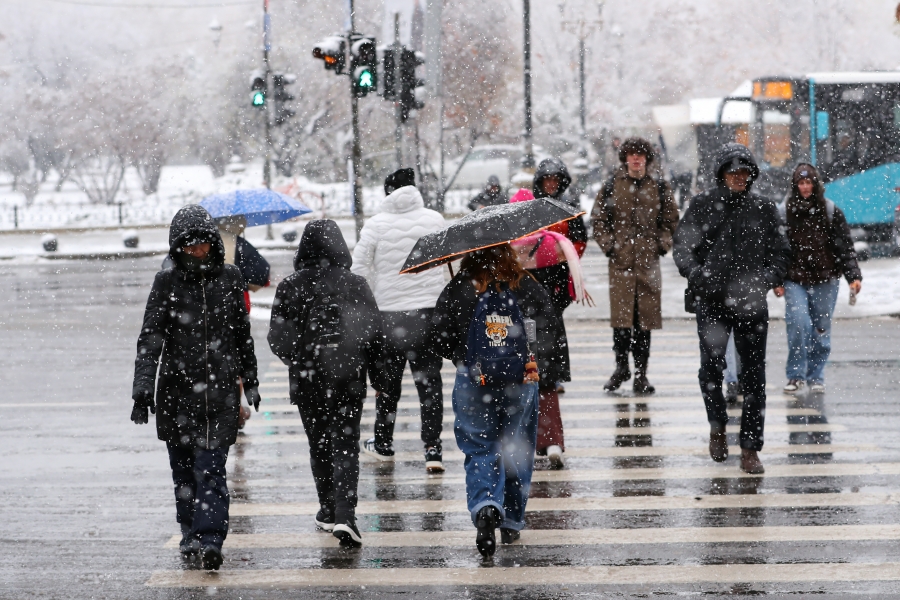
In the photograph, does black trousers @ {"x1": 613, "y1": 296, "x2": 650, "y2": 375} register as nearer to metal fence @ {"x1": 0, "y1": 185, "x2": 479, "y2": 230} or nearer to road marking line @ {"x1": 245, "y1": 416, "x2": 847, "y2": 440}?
road marking line @ {"x1": 245, "y1": 416, "x2": 847, "y2": 440}

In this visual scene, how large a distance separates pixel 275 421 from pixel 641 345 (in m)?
3.06

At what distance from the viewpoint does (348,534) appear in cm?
589

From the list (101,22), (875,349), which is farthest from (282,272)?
(101,22)

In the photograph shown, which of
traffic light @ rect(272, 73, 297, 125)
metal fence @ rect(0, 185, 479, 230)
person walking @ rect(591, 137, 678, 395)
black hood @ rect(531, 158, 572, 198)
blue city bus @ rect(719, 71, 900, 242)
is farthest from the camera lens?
metal fence @ rect(0, 185, 479, 230)

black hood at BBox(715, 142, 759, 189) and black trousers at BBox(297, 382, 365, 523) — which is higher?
black hood at BBox(715, 142, 759, 189)

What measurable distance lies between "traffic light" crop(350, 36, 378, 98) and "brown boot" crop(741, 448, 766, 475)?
10.7 meters

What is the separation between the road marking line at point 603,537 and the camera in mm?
5930

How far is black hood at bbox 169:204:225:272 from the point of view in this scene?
565cm

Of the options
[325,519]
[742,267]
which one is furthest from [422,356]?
[742,267]

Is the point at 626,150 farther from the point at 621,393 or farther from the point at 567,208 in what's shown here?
the point at 567,208

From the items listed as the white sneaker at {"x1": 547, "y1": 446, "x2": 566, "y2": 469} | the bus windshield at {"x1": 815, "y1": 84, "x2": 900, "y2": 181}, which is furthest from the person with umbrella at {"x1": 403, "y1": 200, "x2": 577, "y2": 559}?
the bus windshield at {"x1": 815, "y1": 84, "x2": 900, "y2": 181}

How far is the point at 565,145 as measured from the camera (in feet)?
169

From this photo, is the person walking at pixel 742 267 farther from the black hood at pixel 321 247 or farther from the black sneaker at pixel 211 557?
the black sneaker at pixel 211 557

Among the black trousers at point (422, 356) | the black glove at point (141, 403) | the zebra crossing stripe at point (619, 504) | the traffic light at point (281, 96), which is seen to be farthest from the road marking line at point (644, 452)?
the traffic light at point (281, 96)
